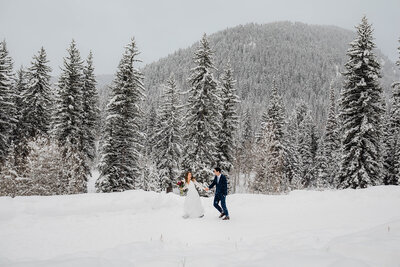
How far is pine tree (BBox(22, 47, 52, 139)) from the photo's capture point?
30.2m

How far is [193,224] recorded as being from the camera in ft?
35.7

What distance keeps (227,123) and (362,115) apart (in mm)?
12919

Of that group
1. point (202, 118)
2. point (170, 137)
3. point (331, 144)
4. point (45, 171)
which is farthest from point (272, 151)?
point (45, 171)

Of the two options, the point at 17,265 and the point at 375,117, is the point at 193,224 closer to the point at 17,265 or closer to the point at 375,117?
the point at 17,265

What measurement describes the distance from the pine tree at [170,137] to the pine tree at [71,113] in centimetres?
963

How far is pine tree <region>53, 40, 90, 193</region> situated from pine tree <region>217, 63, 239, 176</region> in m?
14.6

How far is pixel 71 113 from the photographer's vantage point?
28641mm

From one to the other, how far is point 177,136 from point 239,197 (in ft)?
67.3

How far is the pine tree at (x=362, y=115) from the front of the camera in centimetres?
2458

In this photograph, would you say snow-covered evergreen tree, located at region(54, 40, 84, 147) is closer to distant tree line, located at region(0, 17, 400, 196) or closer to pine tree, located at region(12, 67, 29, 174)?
distant tree line, located at region(0, 17, 400, 196)

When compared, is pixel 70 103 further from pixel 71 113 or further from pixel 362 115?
pixel 362 115

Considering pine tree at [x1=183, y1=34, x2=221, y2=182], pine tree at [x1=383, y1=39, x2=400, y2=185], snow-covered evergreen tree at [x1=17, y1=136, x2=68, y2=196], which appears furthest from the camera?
pine tree at [x1=383, y1=39, x2=400, y2=185]

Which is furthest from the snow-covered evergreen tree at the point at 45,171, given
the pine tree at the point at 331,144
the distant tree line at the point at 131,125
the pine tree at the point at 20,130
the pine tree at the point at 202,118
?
the pine tree at the point at 331,144

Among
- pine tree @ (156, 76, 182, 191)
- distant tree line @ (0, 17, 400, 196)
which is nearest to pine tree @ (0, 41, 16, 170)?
distant tree line @ (0, 17, 400, 196)
